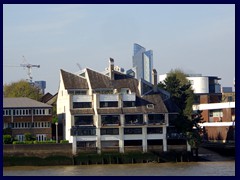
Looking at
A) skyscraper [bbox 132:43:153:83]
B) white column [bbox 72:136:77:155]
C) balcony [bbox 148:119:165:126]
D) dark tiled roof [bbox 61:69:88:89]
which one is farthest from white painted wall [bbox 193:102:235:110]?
skyscraper [bbox 132:43:153:83]

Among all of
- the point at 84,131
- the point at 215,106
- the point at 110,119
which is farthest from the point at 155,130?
the point at 215,106

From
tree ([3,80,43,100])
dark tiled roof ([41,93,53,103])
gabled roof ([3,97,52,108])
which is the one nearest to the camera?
gabled roof ([3,97,52,108])

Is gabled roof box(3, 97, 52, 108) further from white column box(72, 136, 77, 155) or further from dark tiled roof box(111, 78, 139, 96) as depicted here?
white column box(72, 136, 77, 155)

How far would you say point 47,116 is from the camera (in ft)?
179

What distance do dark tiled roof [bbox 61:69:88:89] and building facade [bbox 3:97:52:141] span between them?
288cm

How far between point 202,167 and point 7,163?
12.0 metres

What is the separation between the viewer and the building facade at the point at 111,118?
50.8 m

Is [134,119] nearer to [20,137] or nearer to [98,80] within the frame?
[98,80]

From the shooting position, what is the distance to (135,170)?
1666 inches

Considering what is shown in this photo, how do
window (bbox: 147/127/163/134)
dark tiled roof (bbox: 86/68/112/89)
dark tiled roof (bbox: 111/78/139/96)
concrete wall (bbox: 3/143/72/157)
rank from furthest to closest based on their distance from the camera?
1. dark tiled roof (bbox: 111/78/139/96)
2. dark tiled roof (bbox: 86/68/112/89)
3. window (bbox: 147/127/163/134)
4. concrete wall (bbox: 3/143/72/157)

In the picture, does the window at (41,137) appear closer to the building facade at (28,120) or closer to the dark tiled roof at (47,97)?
the building facade at (28,120)

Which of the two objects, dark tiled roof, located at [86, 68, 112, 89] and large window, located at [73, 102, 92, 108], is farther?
dark tiled roof, located at [86, 68, 112, 89]

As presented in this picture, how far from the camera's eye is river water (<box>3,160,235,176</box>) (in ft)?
130

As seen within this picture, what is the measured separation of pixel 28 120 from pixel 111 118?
655cm
